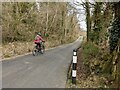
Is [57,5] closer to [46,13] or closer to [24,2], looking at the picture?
[46,13]

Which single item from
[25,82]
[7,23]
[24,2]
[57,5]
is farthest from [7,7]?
[57,5]

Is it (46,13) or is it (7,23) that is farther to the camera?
(46,13)

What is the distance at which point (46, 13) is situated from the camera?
40281 millimetres

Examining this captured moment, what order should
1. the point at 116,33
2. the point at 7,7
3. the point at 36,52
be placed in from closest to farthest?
the point at 116,33 → the point at 36,52 → the point at 7,7

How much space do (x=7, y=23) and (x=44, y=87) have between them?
1836cm

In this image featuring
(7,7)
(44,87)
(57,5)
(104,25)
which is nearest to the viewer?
(44,87)

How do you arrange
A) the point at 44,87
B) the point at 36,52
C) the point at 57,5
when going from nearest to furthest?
the point at 44,87 → the point at 36,52 → the point at 57,5

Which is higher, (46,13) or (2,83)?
(46,13)

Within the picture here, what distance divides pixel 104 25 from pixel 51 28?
24.0 meters

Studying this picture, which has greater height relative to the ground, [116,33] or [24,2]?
[24,2]

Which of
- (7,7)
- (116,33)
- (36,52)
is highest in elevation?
(7,7)

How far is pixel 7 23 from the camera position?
2450cm

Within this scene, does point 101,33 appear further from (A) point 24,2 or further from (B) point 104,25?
(A) point 24,2

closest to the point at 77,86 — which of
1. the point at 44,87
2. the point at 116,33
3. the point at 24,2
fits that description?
the point at 44,87
